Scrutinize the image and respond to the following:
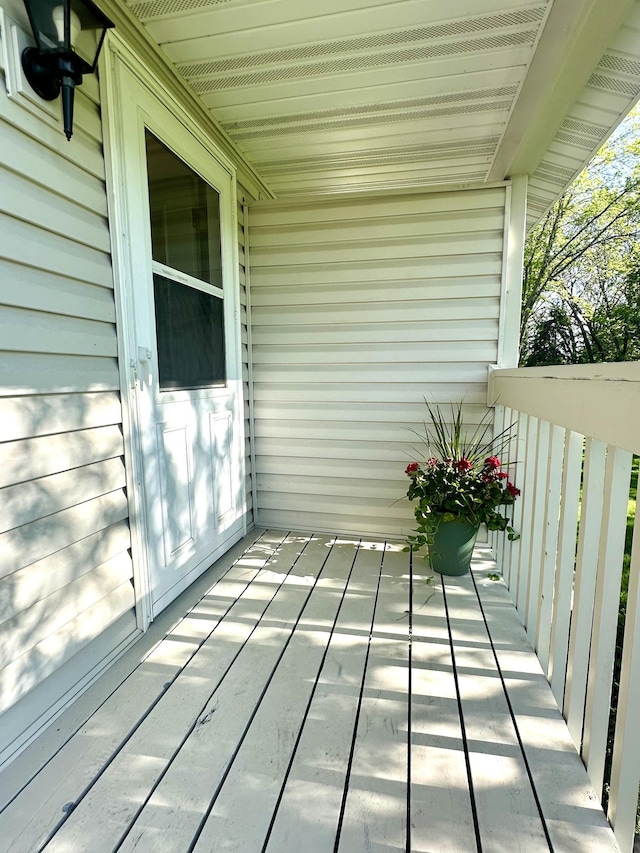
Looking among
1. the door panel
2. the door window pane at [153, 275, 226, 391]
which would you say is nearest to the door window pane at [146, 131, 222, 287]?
the door window pane at [153, 275, 226, 391]

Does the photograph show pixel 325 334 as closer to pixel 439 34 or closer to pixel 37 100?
pixel 439 34

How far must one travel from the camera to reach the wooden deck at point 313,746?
1.07 m

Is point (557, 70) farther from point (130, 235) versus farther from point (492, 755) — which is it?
point (492, 755)

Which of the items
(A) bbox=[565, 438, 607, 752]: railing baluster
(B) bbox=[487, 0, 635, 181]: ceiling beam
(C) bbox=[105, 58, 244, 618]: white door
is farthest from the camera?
(C) bbox=[105, 58, 244, 618]: white door

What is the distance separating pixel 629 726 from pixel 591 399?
0.81 m

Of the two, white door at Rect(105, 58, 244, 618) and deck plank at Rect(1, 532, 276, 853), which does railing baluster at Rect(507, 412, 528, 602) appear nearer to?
deck plank at Rect(1, 532, 276, 853)

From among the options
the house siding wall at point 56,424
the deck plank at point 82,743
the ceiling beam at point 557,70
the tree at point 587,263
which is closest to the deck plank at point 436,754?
the deck plank at point 82,743

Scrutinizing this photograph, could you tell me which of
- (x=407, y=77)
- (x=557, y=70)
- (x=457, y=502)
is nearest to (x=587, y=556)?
(x=457, y=502)

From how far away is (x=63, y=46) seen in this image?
4.14 feet

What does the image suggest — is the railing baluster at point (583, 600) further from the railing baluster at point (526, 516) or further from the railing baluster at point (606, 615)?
the railing baluster at point (526, 516)

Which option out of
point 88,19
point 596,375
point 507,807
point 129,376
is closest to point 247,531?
point 129,376

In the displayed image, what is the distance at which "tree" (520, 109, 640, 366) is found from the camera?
24.5ft

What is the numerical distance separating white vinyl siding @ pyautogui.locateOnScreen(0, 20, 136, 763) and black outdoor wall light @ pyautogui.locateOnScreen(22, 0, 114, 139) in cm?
11

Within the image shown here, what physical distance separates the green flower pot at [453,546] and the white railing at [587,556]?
1.23 ft
